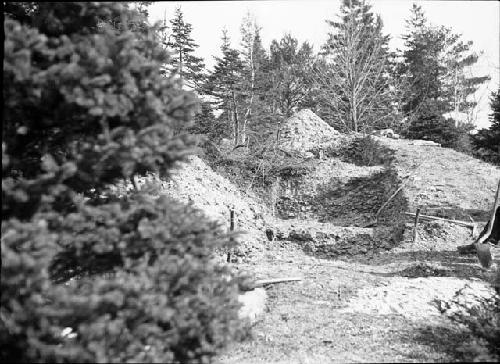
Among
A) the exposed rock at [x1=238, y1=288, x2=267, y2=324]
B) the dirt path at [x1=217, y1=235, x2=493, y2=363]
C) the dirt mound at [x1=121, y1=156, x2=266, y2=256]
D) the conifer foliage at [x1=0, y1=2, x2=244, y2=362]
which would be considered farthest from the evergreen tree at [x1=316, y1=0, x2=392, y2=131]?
the conifer foliage at [x1=0, y1=2, x2=244, y2=362]

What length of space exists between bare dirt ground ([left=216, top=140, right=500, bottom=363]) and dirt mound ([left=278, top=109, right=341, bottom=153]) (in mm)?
9846

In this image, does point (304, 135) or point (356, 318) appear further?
point (304, 135)

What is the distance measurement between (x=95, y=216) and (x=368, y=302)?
5.52 metres

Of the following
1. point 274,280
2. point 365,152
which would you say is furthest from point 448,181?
point 274,280

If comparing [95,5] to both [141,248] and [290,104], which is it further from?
[290,104]

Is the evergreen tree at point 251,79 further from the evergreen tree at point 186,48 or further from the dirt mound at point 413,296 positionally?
the dirt mound at point 413,296

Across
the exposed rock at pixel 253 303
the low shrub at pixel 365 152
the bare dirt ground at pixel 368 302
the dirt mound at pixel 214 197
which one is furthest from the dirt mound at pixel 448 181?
the exposed rock at pixel 253 303

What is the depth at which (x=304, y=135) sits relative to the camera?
78.1 ft

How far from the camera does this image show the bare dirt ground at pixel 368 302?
216 inches

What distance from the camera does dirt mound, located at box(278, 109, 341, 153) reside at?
22.8 m

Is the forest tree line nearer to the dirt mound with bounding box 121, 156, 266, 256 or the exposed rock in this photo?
the dirt mound with bounding box 121, 156, 266, 256

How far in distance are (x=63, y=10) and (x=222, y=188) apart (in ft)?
39.6

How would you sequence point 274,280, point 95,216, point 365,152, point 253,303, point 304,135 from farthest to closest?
point 304,135 → point 365,152 → point 274,280 → point 253,303 → point 95,216

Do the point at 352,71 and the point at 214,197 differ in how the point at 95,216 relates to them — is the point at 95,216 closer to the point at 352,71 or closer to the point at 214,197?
the point at 214,197
